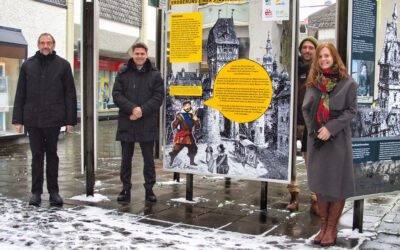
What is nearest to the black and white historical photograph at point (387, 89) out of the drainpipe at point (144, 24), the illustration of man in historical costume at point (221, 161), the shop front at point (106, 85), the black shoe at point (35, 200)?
the illustration of man in historical costume at point (221, 161)

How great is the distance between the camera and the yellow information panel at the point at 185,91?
6160mm

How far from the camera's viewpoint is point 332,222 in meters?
4.76

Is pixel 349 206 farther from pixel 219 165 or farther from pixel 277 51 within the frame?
pixel 277 51

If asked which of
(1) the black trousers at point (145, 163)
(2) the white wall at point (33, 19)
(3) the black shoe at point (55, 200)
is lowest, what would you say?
(3) the black shoe at point (55, 200)

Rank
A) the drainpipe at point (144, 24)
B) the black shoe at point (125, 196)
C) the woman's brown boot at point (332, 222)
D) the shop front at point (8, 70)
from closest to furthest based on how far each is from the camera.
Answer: the woman's brown boot at point (332, 222)
the black shoe at point (125, 196)
the shop front at point (8, 70)
the drainpipe at point (144, 24)

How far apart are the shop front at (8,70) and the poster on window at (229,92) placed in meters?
8.42

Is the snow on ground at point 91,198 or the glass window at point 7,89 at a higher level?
the glass window at point 7,89

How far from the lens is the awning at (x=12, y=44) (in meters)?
13.2

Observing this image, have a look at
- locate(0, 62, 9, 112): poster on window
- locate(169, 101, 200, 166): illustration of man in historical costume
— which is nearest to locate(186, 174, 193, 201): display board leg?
locate(169, 101, 200, 166): illustration of man in historical costume

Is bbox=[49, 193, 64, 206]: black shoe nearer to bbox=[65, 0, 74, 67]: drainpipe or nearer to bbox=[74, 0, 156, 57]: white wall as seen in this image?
bbox=[65, 0, 74, 67]: drainpipe

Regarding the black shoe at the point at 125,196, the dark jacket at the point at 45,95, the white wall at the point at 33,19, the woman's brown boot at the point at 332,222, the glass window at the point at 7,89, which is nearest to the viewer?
the woman's brown boot at the point at 332,222

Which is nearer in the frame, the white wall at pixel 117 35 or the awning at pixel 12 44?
the awning at pixel 12 44

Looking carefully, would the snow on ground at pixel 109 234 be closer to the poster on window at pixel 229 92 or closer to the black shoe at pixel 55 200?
the black shoe at pixel 55 200

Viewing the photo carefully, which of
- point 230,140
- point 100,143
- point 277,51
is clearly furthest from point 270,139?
point 100,143
